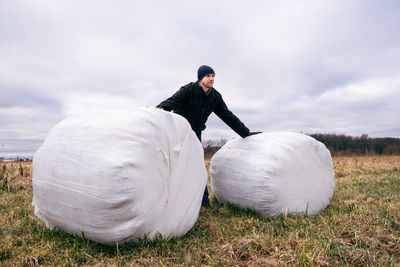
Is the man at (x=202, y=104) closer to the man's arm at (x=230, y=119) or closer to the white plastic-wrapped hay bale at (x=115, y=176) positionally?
the man's arm at (x=230, y=119)

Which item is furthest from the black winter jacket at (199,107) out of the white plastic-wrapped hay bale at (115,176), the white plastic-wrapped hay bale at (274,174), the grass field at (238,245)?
the grass field at (238,245)

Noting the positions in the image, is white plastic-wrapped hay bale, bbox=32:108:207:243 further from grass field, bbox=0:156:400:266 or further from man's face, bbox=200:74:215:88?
man's face, bbox=200:74:215:88

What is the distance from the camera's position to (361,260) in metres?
2.29

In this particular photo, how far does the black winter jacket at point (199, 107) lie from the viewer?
411cm

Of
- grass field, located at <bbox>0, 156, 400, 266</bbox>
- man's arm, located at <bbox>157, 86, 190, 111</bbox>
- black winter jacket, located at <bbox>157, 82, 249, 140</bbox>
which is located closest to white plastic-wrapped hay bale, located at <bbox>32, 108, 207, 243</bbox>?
grass field, located at <bbox>0, 156, 400, 266</bbox>

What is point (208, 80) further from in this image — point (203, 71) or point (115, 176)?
point (115, 176)

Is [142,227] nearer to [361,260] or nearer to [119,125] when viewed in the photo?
[119,125]

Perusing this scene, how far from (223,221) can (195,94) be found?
1.72 m

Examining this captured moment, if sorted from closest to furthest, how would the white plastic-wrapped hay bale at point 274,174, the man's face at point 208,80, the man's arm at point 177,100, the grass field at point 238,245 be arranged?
the grass field at point 238,245
the white plastic-wrapped hay bale at point 274,174
the man's arm at point 177,100
the man's face at point 208,80

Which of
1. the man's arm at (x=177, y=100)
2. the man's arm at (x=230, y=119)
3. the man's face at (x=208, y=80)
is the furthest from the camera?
the man's arm at (x=230, y=119)

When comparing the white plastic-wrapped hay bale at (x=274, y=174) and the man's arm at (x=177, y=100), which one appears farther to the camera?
the man's arm at (x=177, y=100)

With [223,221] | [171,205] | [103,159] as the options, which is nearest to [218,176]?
[223,221]

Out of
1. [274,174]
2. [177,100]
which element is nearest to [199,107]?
[177,100]

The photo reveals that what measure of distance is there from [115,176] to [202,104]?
2.20m
